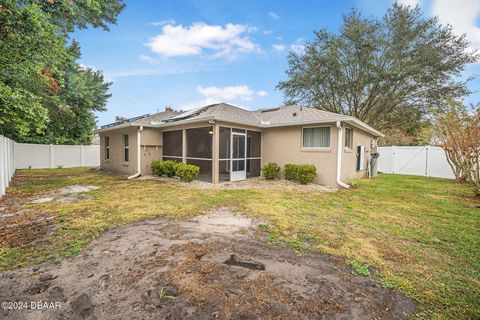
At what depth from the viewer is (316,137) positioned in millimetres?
9352

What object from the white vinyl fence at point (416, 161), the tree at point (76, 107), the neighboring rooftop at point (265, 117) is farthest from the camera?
the tree at point (76, 107)

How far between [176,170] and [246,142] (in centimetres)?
339

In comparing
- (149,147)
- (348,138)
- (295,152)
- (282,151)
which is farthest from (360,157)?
(149,147)

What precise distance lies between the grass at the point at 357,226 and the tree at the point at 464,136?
4.78 feet

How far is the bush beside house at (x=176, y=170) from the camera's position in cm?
943

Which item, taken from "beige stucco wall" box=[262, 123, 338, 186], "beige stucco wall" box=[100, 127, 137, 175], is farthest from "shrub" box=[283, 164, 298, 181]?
"beige stucco wall" box=[100, 127, 137, 175]

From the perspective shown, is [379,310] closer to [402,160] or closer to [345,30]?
[402,160]

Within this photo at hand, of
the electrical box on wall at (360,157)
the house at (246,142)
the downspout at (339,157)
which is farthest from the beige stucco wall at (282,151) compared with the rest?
the electrical box on wall at (360,157)

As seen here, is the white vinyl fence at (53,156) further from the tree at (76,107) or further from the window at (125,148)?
the window at (125,148)

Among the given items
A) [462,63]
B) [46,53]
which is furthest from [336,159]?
[462,63]

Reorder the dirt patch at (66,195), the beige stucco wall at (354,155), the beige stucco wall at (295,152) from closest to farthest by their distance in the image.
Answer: the dirt patch at (66,195) → the beige stucco wall at (295,152) → the beige stucco wall at (354,155)

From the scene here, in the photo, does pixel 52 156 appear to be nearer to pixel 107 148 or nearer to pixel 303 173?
pixel 107 148

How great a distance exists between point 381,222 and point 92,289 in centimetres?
504

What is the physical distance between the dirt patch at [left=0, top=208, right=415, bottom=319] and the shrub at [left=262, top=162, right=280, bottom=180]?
6.87 m
